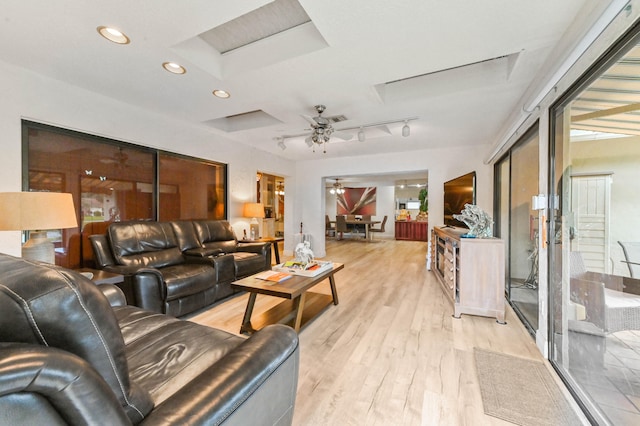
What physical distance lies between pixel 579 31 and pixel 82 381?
272cm

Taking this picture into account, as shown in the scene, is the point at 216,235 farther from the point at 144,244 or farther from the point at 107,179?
the point at 107,179

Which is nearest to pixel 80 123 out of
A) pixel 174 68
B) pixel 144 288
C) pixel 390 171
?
pixel 174 68

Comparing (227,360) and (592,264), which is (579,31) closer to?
(592,264)

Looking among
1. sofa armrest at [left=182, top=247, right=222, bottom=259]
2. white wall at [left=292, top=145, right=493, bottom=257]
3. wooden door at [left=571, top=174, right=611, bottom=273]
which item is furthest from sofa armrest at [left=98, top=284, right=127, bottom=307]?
white wall at [left=292, top=145, right=493, bottom=257]

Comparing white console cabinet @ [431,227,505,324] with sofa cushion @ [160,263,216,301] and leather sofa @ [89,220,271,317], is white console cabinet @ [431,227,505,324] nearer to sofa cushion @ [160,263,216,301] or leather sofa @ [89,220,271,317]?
leather sofa @ [89,220,271,317]

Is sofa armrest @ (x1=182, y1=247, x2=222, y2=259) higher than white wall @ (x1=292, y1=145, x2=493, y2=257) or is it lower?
lower

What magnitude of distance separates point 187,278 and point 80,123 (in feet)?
6.64

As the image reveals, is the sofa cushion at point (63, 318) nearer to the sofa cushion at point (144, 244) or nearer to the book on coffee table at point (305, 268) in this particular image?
the book on coffee table at point (305, 268)

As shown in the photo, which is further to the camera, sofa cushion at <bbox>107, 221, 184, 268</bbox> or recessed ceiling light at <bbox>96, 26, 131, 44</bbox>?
sofa cushion at <bbox>107, 221, 184, 268</bbox>

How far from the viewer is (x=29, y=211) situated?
1.82m

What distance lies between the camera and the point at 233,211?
15.8 feet

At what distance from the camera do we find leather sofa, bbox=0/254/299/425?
20.4 inches

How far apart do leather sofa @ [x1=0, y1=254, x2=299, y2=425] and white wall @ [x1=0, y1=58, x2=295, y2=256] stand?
8.23 ft

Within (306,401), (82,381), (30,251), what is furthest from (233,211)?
(82,381)
